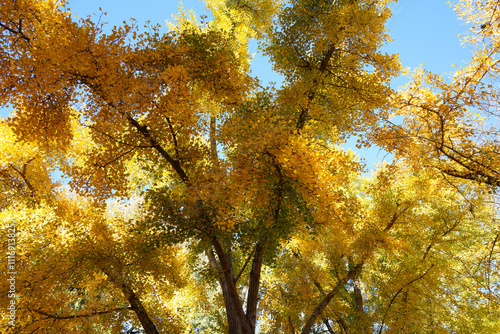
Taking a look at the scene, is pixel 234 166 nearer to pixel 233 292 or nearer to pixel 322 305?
pixel 233 292

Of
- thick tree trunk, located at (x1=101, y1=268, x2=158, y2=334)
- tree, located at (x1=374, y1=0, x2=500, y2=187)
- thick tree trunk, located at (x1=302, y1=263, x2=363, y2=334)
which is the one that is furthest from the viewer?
thick tree trunk, located at (x1=302, y1=263, x2=363, y2=334)

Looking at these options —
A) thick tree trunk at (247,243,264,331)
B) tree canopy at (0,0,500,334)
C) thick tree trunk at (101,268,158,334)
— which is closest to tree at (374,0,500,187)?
tree canopy at (0,0,500,334)

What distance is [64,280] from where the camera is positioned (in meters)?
7.00

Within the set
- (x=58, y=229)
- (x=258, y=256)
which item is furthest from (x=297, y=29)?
(x=58, y=229)

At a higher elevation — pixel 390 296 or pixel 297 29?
pixel 297 29

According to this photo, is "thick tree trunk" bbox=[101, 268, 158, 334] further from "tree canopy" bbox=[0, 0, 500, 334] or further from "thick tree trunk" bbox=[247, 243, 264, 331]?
"thick tree trunk" bbox=[247, 243, 264, 331]

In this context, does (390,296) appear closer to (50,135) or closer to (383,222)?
(383,222)

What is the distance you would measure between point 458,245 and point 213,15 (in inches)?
529

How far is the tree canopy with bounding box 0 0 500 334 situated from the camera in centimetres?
496

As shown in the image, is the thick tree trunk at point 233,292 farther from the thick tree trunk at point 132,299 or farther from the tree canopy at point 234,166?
the thick tree trunk at point 132,299

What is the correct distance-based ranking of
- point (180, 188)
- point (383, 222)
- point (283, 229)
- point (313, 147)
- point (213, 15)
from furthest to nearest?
1. point (213, 15)
2. point (383, 222)
3. point (180, 188)
4. point (283, 229)
5. point (313, 147)

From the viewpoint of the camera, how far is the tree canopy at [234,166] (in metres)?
4.96

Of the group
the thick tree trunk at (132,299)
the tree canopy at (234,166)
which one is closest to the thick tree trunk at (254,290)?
the tree canopy at (234,166)

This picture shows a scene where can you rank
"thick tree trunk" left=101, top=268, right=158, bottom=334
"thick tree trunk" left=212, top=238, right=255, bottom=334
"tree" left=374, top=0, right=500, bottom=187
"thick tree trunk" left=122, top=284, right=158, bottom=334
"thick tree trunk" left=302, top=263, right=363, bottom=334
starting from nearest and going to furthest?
"tree" left=374, top=0, right=500, bottom=187 → "thick tree trunk" left=212, top=238, right=255, bottom=334 → "thick tree trunk" left=101, top=268, right=158, bottom=334 → "thick tree trunk" left=122, top=284, right=158, bottom=334 → "thick tree trunk" left=302, top=263, right=363, bottom=334
